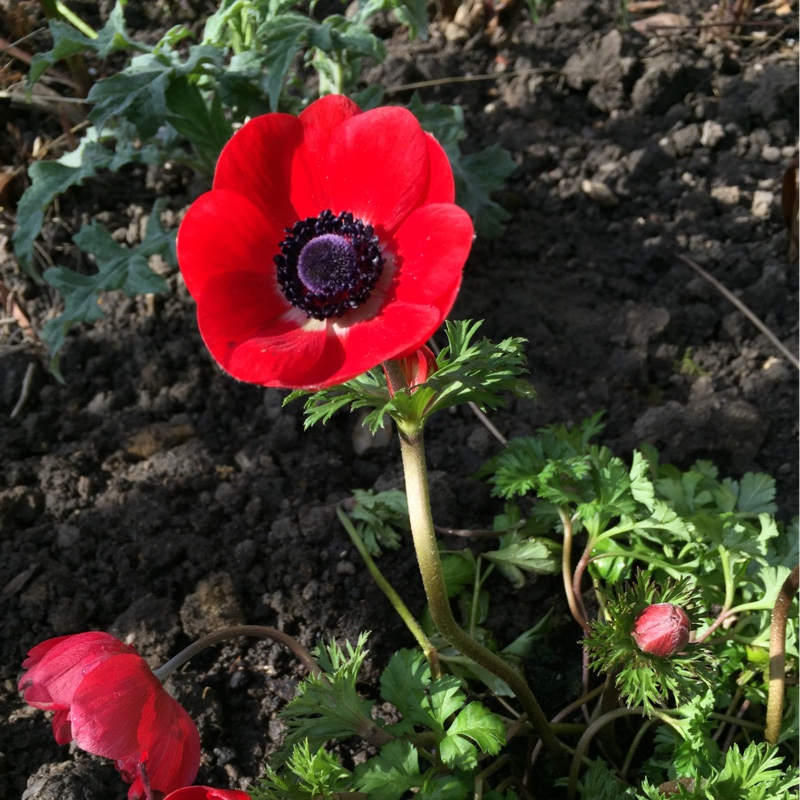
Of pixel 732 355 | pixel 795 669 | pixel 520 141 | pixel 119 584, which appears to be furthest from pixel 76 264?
pixel 795 669

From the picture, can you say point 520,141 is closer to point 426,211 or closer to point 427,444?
point 427,444

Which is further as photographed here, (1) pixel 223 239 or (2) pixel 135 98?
(2) pixel 135 98

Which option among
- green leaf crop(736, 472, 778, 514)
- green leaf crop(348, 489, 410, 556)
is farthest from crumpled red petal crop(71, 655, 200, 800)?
green leaf crop(736, 472, 778, 514)

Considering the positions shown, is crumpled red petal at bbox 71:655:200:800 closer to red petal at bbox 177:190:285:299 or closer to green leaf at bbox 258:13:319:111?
red petal at bbox 177:190:285:299

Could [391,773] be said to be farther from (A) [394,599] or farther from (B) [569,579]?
(B) [569,579]

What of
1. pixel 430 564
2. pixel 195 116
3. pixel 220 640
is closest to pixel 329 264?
pixel 430 564

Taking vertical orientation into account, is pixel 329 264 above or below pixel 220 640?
above

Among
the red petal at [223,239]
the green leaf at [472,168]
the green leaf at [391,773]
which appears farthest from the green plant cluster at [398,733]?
the green leaf at [472,168]
